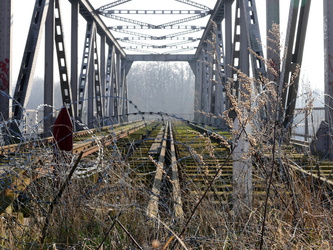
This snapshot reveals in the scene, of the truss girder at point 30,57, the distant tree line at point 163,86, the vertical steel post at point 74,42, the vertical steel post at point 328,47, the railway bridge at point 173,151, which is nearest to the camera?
the railway bridge at point 173,151

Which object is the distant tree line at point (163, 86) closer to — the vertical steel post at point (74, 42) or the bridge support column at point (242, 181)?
the vertical steel post at point (74, 42)

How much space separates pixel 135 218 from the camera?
2.58 meters

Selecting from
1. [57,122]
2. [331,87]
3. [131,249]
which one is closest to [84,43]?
[331,87]

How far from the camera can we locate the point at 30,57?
380 inches

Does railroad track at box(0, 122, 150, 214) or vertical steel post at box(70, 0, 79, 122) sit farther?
vertical steel post at box(70, 0, 79, 122)

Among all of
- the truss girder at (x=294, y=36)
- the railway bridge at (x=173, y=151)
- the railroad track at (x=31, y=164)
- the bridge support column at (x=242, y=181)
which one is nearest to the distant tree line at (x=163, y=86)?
the railway bridge at (x=173, y=151)

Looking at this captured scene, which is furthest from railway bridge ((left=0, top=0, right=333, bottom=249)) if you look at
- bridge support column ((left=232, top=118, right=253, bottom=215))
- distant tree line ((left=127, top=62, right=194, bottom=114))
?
distant tree line ((left=127, top=62, right=194, bottom=114))

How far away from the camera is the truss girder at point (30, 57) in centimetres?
911

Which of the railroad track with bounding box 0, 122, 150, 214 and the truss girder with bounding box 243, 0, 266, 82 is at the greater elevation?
the truss girder with bounding box 243, 0, 266, 82

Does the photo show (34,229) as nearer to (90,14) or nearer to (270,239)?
(270,239)

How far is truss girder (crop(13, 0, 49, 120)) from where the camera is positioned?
9109 millimetres

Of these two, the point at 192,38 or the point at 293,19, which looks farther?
the point at 192,38

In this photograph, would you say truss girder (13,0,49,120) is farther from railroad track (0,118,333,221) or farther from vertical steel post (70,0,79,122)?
vertical steel post (70,0,79,122)

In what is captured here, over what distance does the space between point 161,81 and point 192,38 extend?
3228 inches
